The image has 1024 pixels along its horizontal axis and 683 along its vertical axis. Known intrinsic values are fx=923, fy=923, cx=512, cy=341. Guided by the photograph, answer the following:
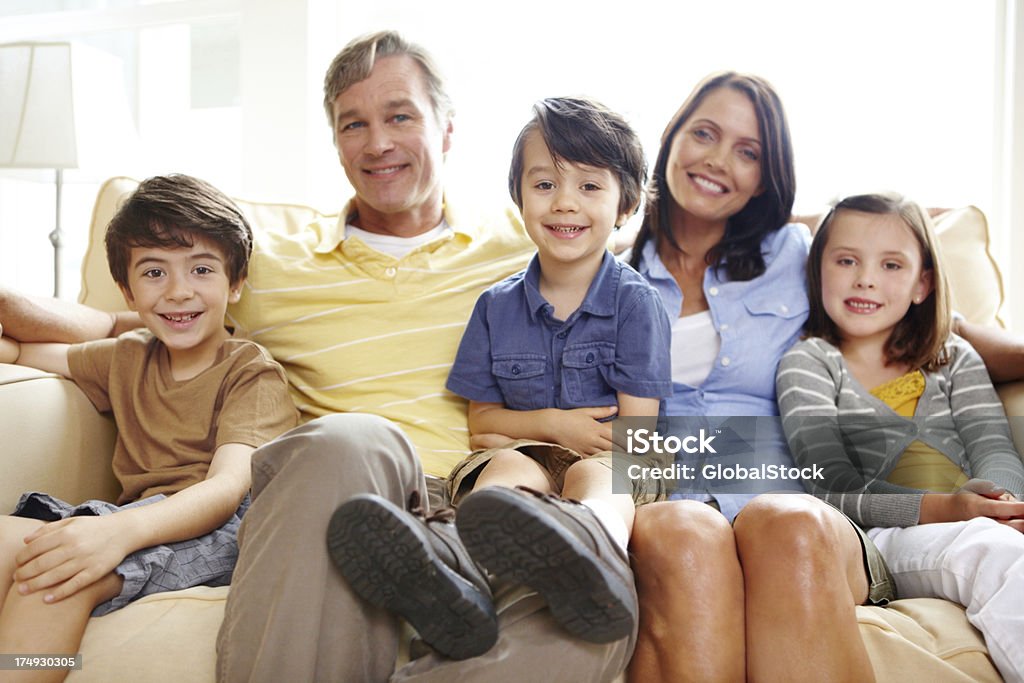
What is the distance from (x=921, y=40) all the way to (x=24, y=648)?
263 centimetres

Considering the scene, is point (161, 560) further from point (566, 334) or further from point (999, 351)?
point (999, 351)

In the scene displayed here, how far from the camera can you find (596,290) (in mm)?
1540

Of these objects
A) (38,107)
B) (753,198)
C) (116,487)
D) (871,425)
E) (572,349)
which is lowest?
(116,487)

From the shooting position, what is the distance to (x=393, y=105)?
67.3 inches

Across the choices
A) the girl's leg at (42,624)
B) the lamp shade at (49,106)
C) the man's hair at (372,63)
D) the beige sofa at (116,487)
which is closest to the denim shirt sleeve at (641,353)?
the beige sofa at (116,487)

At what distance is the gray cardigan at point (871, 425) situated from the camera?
1.47 meters

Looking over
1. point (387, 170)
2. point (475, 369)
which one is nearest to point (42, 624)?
point (475, 369)

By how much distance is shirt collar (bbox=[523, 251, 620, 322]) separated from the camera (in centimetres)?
153

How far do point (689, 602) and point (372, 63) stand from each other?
112cm

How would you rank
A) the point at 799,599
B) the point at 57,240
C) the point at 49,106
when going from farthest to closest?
the point at 57,240 < the point at 49,106 < the point at 799,599

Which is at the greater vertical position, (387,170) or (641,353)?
(387,170)

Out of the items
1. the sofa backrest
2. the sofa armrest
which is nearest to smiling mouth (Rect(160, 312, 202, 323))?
the sofa armrest

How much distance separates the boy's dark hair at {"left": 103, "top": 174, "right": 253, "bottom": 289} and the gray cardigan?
982 mm

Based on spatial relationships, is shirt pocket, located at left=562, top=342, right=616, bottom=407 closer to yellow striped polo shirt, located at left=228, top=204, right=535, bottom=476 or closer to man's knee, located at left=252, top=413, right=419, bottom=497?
yellow striped polo shirt, located at left=228, top=204, right=535, bottom=476
